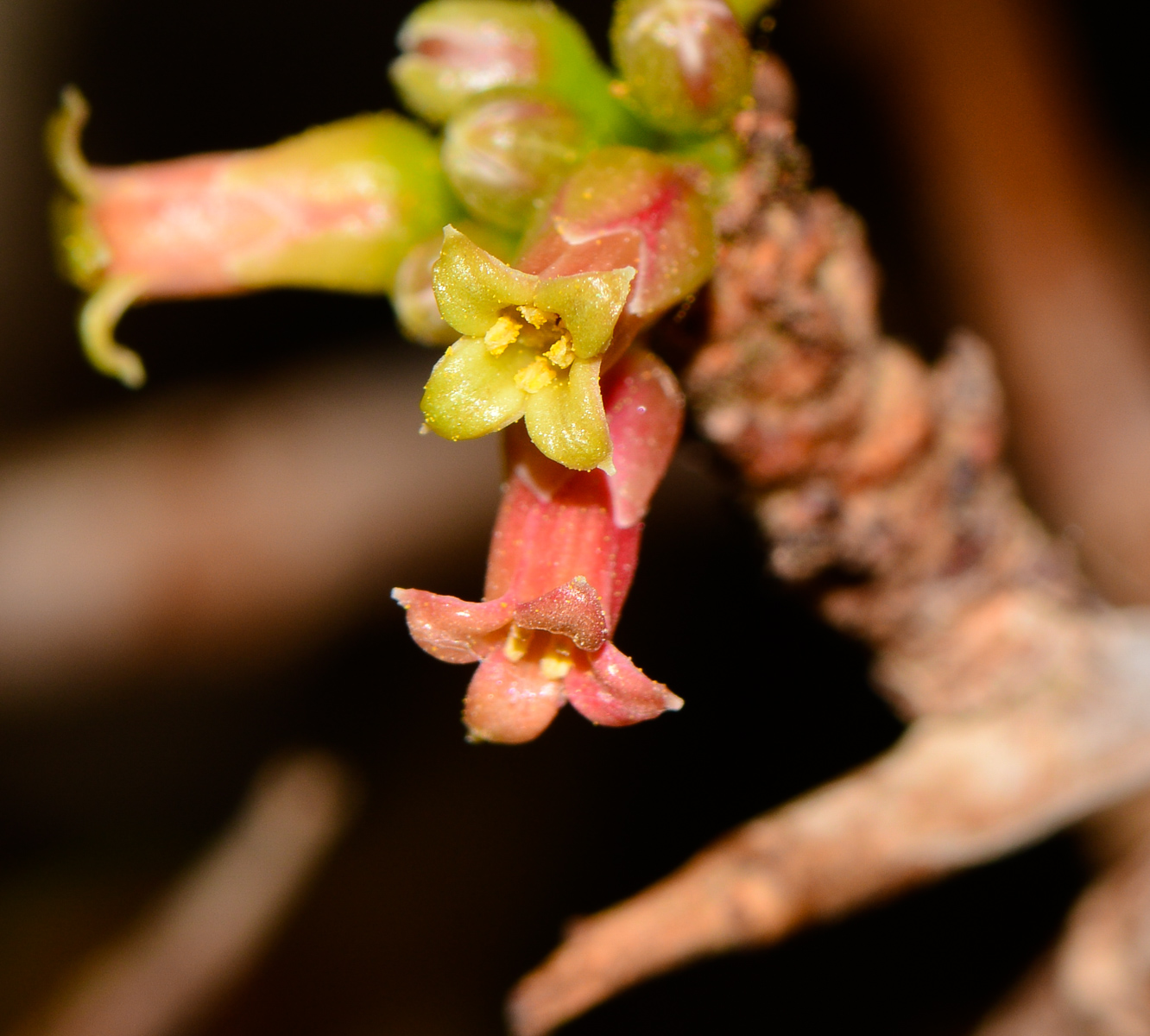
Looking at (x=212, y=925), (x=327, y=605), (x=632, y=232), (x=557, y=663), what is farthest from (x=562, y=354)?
(x=327, y=605)

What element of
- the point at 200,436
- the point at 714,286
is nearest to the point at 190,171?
the point at 714,286

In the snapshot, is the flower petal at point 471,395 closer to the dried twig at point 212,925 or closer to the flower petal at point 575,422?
the flower petal at point 575,422

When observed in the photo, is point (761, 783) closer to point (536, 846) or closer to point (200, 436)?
point (536, 846)

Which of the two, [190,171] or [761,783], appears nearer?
[190,171]

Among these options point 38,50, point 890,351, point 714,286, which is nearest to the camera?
point 714,286

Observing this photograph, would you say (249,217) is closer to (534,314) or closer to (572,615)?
(534,314)

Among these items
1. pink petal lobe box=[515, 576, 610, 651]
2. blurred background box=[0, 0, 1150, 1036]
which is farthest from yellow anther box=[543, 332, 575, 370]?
blurred background box=[0, 0, 1150, 1036]

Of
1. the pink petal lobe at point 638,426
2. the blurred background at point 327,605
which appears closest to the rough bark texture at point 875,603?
the pink petal lobe at point 638,426
